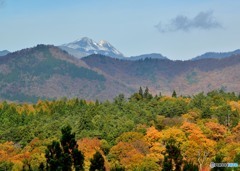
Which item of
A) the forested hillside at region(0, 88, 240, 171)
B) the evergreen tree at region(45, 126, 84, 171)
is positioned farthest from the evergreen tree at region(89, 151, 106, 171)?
the forested hillside at region(0, 88, 240, 171)

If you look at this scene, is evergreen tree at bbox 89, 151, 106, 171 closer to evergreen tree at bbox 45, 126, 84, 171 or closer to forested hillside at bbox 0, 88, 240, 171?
evergreen tree at bbox 45, 126, 84, 171

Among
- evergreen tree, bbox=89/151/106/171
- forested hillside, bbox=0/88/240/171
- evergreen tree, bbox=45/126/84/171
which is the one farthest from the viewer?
forested hillside, bbox=0/88/240/171

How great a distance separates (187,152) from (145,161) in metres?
16.7

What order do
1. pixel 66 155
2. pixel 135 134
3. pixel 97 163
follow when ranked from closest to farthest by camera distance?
1. pixel 66 155
2. pixel 97 163
3. pixel 135 134

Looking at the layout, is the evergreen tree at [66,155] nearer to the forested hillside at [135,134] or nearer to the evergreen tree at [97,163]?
the evergreen tree at [97,163]

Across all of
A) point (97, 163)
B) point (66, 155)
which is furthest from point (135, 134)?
point (66, 155)

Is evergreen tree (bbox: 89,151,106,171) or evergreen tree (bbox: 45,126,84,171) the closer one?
evergreen tree (bbox: 45,126,84,171)

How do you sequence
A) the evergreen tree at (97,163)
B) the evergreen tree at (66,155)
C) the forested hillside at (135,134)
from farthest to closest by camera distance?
1. the forested hillside at (135,134)
2. the evergreen tree at (97,163)
3. the evergreen tree at (66,155)

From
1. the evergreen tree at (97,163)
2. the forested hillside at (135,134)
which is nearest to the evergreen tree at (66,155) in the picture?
the evergreen tree at (97,163)

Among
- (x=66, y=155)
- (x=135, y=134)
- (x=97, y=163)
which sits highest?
(x=66, y=155)

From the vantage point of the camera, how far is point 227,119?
561 feet

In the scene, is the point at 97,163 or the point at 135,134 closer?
the point at 97,163

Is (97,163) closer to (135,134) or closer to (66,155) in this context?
(66,155)

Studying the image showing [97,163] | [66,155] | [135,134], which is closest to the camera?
[66,155]
